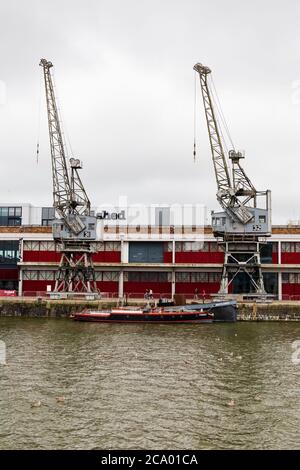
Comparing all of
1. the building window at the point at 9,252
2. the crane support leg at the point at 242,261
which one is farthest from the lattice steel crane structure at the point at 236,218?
the building window at the point at 9,252

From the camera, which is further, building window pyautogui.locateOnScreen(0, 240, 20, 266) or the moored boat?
building window pyautogui.locateOnScreen(0, 240, 20, 266)

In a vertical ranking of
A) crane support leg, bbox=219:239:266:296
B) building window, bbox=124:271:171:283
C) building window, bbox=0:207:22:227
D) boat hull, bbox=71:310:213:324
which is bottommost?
boat hull, bbox=71:310:213:324

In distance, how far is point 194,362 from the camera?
3011 cm

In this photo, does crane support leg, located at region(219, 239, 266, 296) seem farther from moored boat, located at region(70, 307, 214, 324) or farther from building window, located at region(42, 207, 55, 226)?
building window, located at region(42, 207, 55, 226)

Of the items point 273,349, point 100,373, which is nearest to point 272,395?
point 100,373

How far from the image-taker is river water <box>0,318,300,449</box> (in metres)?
17.7

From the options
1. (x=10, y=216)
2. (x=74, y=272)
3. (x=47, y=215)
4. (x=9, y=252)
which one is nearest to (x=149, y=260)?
(x=74, y=272)

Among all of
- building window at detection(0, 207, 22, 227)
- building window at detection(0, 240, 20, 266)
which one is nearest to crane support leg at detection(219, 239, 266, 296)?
building window at detection(0, 240, 20, 266)

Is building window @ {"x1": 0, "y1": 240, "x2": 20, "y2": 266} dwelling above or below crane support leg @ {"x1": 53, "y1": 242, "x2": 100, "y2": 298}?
above

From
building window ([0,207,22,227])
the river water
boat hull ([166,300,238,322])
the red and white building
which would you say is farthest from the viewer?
building window ([0,207,22,227])

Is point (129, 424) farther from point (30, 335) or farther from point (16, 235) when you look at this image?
point (16, 235)

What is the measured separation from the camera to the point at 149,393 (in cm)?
2320

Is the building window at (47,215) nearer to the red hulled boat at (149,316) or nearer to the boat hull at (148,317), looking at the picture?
the red hulled boat at (149,316)

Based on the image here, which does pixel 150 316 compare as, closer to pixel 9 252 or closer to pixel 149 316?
pixel 149 316
